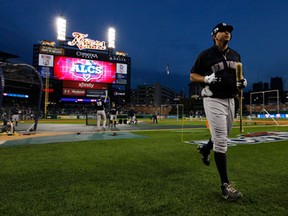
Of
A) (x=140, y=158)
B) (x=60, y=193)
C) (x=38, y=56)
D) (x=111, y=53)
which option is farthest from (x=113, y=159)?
(x=111, y=53)

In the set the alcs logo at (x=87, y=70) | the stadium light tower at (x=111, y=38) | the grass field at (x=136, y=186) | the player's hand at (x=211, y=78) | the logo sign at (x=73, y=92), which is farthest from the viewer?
the stadium light tower at (x=111, y=38)

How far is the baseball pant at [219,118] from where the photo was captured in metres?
3.17

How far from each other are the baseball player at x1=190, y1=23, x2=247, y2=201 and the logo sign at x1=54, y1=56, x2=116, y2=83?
160 feet

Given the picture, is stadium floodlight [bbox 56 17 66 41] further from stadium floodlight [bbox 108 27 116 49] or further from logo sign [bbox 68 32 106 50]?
stadium floodlight [bbox 108 27 116 49]

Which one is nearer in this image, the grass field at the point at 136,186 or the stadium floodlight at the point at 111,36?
the grass field at the point at 136,186

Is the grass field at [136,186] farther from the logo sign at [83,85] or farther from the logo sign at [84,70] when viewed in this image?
the logo sign at [83,85]

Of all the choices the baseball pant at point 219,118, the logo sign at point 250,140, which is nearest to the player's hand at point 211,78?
the baseball pant at point 219,118

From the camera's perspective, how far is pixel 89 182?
→ 3.56 meters

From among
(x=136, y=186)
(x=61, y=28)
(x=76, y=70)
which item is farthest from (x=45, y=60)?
(x=136, y=186)

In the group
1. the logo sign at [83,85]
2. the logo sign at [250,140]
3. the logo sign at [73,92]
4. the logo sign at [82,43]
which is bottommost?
the logo sign at [250,140]

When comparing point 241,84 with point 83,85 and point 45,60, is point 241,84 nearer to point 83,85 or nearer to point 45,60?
point 45,60

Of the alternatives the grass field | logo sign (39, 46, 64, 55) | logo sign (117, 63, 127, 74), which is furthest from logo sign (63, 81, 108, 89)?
the grass field

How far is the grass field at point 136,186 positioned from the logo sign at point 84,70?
45968mm

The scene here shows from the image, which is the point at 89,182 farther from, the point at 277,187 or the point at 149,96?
the point at 149,96
